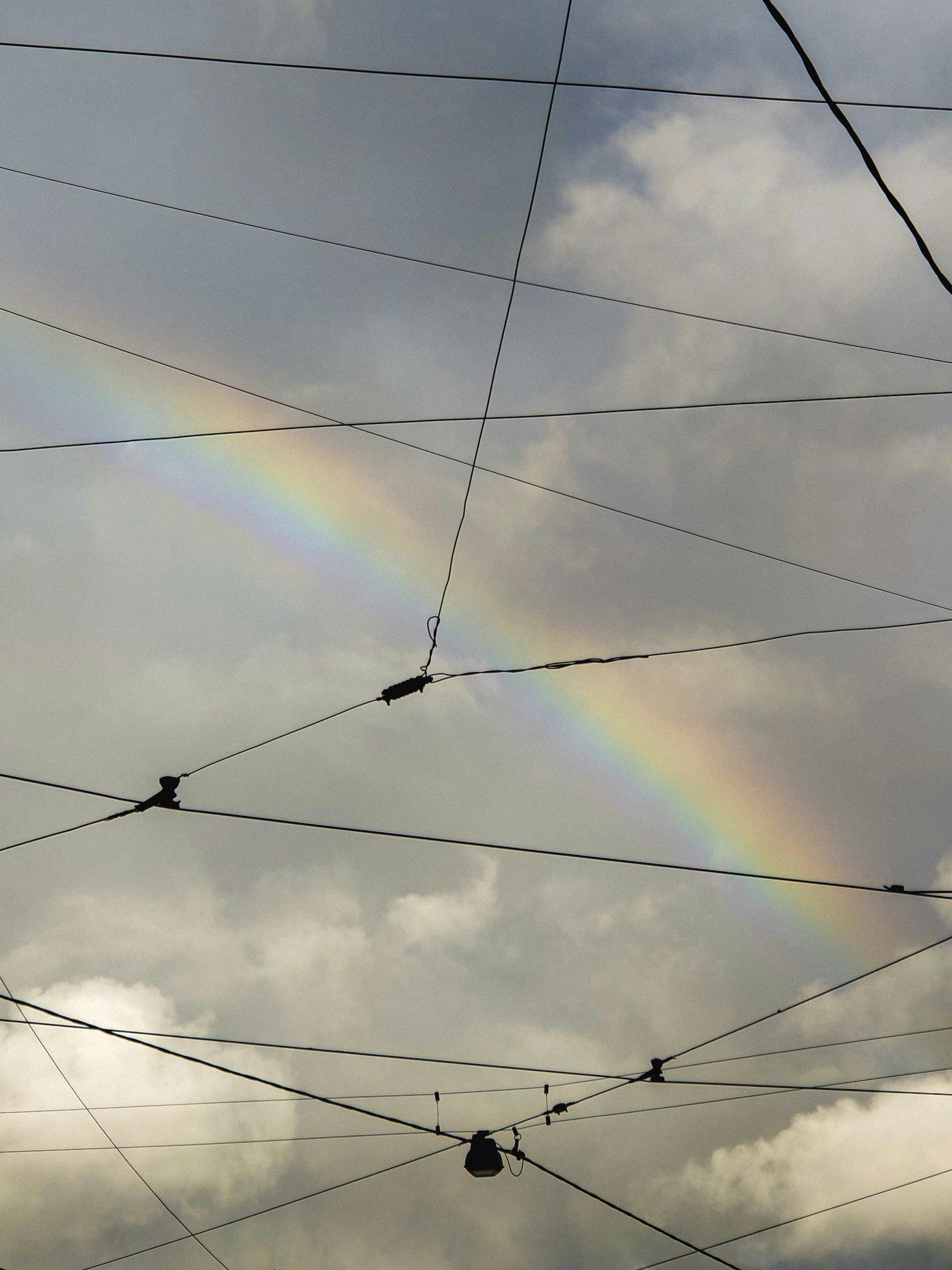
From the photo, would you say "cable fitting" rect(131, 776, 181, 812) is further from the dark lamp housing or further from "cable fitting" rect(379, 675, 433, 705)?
the dark lamp housing

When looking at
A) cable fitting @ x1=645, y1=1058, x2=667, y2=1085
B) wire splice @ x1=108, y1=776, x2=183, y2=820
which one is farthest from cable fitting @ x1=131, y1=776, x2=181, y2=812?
cable fitting @ x1=645, y1=1058, x2=667, y2=1085

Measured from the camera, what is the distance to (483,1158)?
12852mm

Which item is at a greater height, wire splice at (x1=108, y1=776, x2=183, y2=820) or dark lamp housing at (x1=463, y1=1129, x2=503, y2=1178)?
wire splice at (x1=108, y1=776, x2=183, y2=820)

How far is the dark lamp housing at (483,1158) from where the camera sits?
12734 mm

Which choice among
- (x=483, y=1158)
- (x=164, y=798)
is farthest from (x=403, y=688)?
(x=483, y=1158)

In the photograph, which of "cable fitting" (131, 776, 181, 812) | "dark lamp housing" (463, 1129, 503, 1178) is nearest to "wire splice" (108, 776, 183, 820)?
"cable fitting" (131, 776, 181, 812)

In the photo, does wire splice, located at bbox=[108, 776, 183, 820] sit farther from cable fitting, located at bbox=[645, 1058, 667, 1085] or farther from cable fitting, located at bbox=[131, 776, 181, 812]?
cable fitting, located at bbox=[645, 1058, 667, 1085]

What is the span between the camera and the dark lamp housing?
12.7 metres

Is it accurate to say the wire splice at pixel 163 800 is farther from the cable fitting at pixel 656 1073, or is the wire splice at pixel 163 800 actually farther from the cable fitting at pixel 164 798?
the cable fitting at pixel 656 1073

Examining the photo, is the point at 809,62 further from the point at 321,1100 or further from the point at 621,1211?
the point at 621,1211

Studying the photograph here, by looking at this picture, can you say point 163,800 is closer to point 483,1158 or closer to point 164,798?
point 164,798

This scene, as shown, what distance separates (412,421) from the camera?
1262 centimetres

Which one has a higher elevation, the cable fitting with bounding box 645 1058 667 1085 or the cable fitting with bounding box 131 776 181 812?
the cable fitting with bounding box 131 776 181 812

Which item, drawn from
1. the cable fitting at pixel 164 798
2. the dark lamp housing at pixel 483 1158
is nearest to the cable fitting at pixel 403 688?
the cable fitting at pixel 164 798
